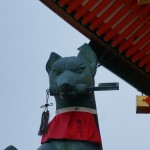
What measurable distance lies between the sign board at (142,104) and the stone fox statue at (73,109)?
4.86 feet

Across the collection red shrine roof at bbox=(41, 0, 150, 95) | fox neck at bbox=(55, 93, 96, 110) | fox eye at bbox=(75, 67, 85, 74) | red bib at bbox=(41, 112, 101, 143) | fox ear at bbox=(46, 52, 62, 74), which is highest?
red shrine roof at bbox=(41, 0, 150, 95)

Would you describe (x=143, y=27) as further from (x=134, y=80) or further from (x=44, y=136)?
(x=44, y=136)

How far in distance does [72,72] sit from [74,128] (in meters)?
0.38

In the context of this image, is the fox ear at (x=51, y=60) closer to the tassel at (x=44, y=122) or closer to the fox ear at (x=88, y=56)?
the fox ear at (x=88, y=56)

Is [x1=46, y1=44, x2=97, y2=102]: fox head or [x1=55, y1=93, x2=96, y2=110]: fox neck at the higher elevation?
[x1=46, y1=44, x2=97, y2=102]: fox head

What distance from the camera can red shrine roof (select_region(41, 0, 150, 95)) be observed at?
5141 millimetres

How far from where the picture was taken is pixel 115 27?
5281 mm

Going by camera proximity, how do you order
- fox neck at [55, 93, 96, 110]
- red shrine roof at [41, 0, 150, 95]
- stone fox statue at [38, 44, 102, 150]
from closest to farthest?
stone fox statue at [38, 44, 102, 150]
fox neck at [55, 93, 96, 110]
red shrine roof at [41, 0, 150, 95]

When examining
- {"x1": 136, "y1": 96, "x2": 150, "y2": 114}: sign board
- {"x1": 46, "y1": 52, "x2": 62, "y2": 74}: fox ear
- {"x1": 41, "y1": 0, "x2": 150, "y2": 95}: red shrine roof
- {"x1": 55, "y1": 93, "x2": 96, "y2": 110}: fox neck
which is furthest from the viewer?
{"x1": 136, "y1": 96, "x2": 150, "y2": 114}: sign board

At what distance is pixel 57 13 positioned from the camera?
5266 millimetres

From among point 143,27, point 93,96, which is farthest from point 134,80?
point 93,96

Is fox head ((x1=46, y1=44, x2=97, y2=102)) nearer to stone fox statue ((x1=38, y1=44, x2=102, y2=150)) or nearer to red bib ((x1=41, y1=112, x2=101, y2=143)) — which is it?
stone fox statue ((x1=38, y1=44, x2=102, y2=150))

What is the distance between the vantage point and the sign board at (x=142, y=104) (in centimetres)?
550

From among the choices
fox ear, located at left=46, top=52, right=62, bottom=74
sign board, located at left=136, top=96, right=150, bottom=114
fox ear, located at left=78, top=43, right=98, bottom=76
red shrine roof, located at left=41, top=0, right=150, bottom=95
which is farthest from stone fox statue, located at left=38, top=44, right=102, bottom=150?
sign board, located at left=136, top=96, right=150, bottom=114
